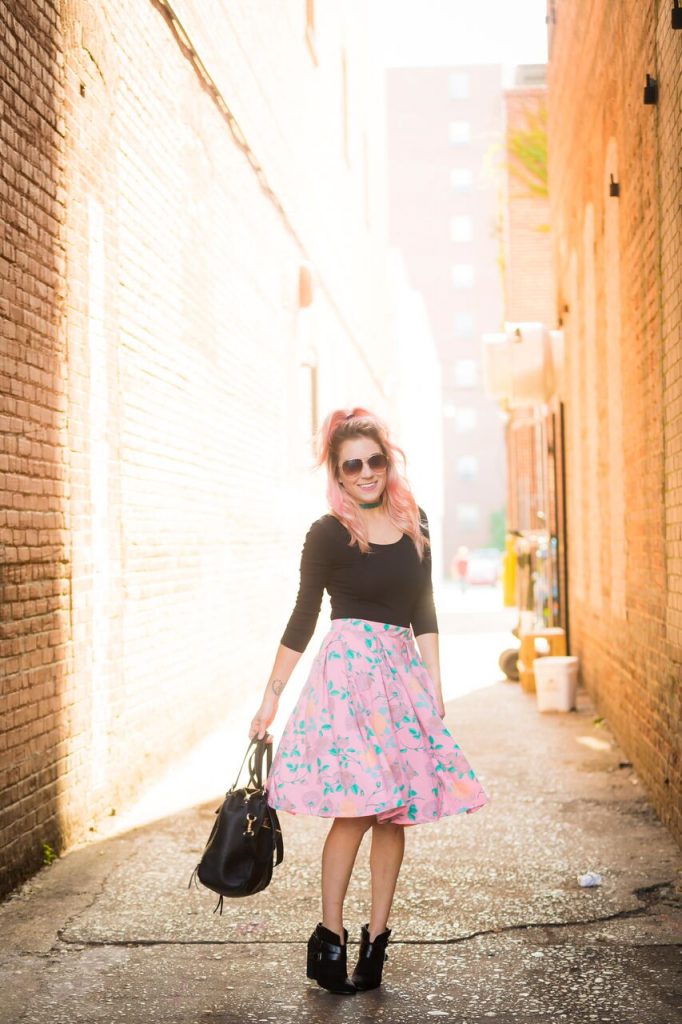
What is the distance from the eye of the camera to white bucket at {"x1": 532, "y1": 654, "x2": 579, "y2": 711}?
10.5m

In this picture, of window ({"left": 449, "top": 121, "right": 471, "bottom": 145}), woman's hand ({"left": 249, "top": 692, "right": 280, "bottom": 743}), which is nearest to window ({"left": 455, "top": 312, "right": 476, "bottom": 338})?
window ({"left": 449, "top": 121, "right": 471, "bottom": 145})

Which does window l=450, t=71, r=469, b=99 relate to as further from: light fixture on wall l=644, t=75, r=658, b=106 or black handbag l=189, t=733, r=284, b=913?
black handbag l=189, t=733, r=284, b=913

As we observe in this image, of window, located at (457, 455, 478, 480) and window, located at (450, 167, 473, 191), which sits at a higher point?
window, located at (450, 167, 473, 191)

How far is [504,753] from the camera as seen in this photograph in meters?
8.75

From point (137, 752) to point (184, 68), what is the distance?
15.3ft

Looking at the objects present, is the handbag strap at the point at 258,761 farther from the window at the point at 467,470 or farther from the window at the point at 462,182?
the window at the point at 462,182

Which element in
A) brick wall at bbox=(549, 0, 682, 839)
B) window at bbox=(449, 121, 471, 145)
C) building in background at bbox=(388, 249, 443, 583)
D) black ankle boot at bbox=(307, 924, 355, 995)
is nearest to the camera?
black ankle boot at bbox=(307, 924, 355, 995)

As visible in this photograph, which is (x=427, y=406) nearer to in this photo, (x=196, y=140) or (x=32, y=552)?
(x=196, y=140)

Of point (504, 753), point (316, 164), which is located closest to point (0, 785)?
point (504, 753)

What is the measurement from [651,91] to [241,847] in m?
4.24

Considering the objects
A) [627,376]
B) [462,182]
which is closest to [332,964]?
[627,376]

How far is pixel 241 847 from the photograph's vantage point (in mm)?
3990

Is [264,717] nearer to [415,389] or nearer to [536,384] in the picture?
[536,384]

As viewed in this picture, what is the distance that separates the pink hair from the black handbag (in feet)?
2.69
